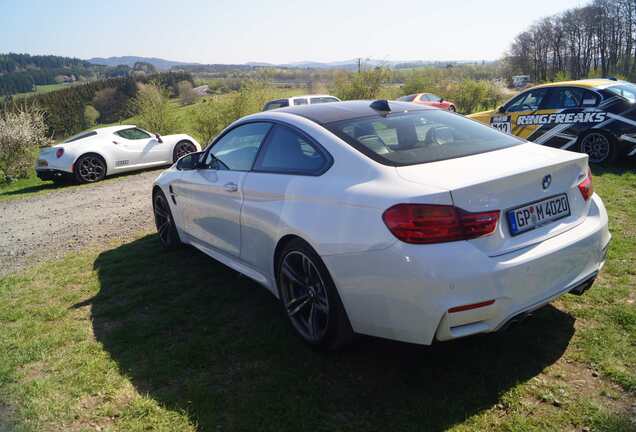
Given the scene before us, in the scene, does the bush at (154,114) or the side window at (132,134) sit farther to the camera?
the bush at (154,114)

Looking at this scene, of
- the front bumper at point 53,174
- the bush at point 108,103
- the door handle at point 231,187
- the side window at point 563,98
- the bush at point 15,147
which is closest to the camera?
the door handle at point 231,187

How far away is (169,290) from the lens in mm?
4477

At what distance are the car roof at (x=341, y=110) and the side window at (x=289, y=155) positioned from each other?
20cm

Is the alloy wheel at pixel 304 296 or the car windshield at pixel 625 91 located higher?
the car windshield at pixel 625 91

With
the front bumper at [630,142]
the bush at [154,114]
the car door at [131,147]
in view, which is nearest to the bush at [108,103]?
the bush at [154,114]

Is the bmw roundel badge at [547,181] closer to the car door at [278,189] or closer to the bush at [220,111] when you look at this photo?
the car door at [278,189]

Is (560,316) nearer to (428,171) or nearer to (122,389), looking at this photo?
(428,171)

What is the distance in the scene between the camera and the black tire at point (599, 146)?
8195mm

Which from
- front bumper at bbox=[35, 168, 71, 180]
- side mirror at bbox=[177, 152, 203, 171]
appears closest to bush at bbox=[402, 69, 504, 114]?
front bumper at bbox=[35, 168, 71, 180]

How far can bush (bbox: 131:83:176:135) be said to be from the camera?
22.5m

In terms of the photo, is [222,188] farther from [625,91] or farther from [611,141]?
[625,91]

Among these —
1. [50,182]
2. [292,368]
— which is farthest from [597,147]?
[50,182]

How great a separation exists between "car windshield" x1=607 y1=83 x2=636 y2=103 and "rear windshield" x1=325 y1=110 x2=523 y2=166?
20.2 ft

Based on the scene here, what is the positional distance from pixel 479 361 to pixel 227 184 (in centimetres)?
235
